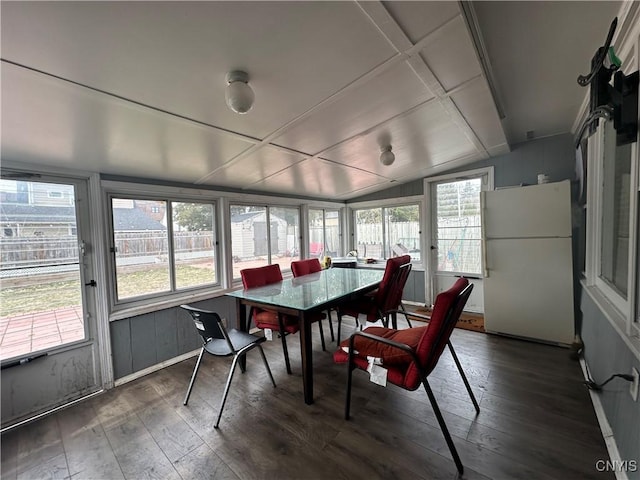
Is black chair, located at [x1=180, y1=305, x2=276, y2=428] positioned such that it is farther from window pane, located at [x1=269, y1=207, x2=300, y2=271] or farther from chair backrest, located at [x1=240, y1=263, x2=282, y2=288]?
window pane, located at [x1=269, y1=207, x2=300, y2=271]

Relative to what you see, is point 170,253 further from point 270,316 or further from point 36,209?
point 270,316

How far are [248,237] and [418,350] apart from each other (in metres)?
2.84

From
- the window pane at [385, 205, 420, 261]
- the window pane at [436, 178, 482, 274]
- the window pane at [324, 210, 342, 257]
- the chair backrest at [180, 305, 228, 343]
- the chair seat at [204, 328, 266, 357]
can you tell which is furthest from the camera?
the window pane at [324, 210, 342, 257]

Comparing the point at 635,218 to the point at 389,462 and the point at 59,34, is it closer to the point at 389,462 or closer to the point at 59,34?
the point at 389,462

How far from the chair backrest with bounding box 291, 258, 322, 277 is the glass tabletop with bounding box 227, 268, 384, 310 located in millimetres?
141

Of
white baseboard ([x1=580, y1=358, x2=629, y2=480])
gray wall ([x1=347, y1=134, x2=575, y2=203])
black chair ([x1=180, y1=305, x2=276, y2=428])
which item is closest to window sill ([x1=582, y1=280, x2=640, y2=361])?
white baseboard ([x1=580, y1=358, x2=629, y2=480])

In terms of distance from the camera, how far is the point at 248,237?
371cm

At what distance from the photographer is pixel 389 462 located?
56.1 inches

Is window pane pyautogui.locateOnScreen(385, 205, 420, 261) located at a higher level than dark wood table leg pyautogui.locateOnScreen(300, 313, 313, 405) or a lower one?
higher

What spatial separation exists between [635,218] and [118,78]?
8.14 feet

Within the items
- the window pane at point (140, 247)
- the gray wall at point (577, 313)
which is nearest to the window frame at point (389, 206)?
the gray wall at point (577, 313)

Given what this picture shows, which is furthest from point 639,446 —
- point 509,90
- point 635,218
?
point 509,90

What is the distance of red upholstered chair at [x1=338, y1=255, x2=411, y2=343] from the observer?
8.20 feet

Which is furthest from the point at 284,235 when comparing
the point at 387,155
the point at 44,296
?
the point at 44,296
